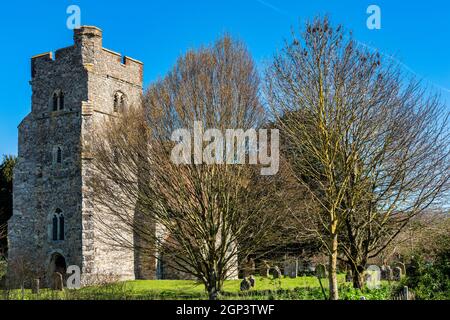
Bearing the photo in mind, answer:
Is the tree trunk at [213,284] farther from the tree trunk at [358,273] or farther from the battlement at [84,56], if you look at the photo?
the battlement at [84,56]

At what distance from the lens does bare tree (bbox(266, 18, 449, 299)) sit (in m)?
13.3

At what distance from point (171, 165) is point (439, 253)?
8.05 meters

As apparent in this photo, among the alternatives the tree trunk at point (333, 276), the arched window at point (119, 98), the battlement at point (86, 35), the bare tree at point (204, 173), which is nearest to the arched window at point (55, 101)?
the battlement at point (86, 35)

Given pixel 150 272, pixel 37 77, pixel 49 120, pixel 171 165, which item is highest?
pixel 37 77

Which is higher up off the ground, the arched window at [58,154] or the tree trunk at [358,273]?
the arched window at [58,154]

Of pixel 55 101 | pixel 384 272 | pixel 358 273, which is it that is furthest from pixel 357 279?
pixel 55 101

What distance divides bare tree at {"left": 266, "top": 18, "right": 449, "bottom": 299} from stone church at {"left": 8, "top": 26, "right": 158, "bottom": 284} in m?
15.5

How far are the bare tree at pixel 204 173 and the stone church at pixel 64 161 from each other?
1114 cm

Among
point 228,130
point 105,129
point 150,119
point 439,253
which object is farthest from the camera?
point 105,129

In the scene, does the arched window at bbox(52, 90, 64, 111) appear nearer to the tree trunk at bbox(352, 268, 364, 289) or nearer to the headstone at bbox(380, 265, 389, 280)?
the headstone at bbox(380, 265, 389, 280)

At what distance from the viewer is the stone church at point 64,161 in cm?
2811
